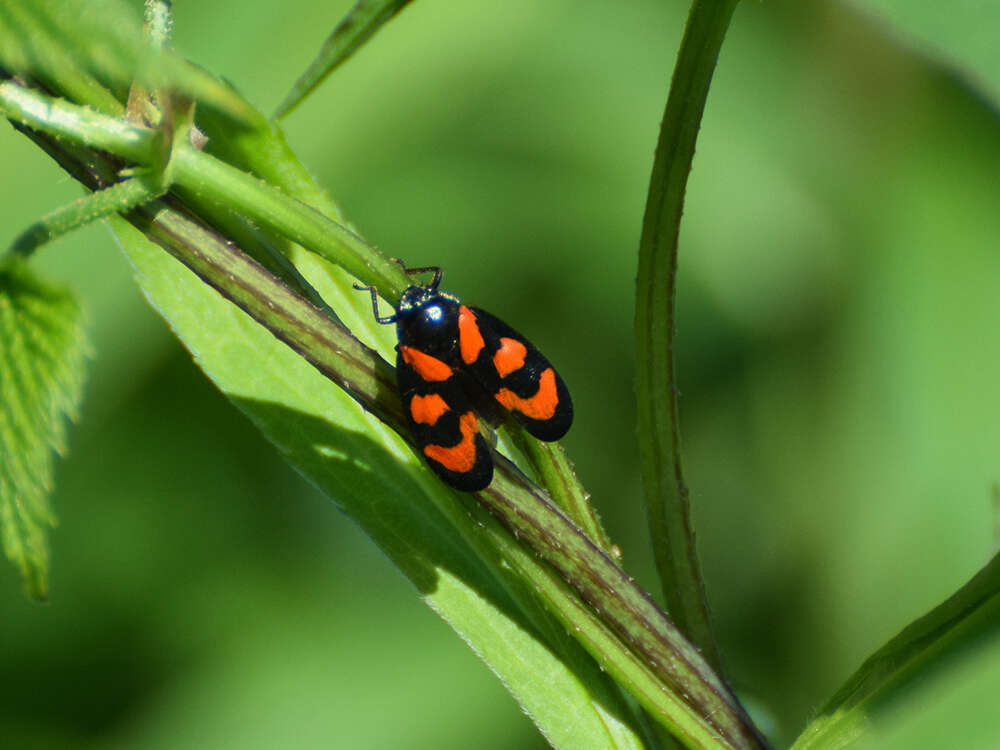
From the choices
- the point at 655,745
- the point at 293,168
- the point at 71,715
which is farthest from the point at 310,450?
the point at 71,715

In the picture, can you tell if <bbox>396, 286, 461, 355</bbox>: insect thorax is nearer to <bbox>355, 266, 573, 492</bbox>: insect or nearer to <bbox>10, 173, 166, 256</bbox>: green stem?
<bbox>355, 266, 573, 492</bbox>: insect

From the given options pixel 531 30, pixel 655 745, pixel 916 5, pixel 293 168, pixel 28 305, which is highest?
pixel 531 30

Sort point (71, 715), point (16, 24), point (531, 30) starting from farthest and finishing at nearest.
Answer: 1. point (531, 30)
2. point (71, 715)
3. point (16, 24)

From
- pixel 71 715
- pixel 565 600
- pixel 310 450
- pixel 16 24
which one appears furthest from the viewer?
pixel 71 715

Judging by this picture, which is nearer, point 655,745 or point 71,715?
point 655,745

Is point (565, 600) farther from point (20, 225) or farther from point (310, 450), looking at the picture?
point (20, 225)

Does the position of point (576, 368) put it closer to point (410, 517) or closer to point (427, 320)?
point (427, 320)

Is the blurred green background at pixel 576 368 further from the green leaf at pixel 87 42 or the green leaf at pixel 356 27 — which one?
the green leaf at pixel 87 42

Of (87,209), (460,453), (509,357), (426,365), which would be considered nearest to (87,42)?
(87,209)
